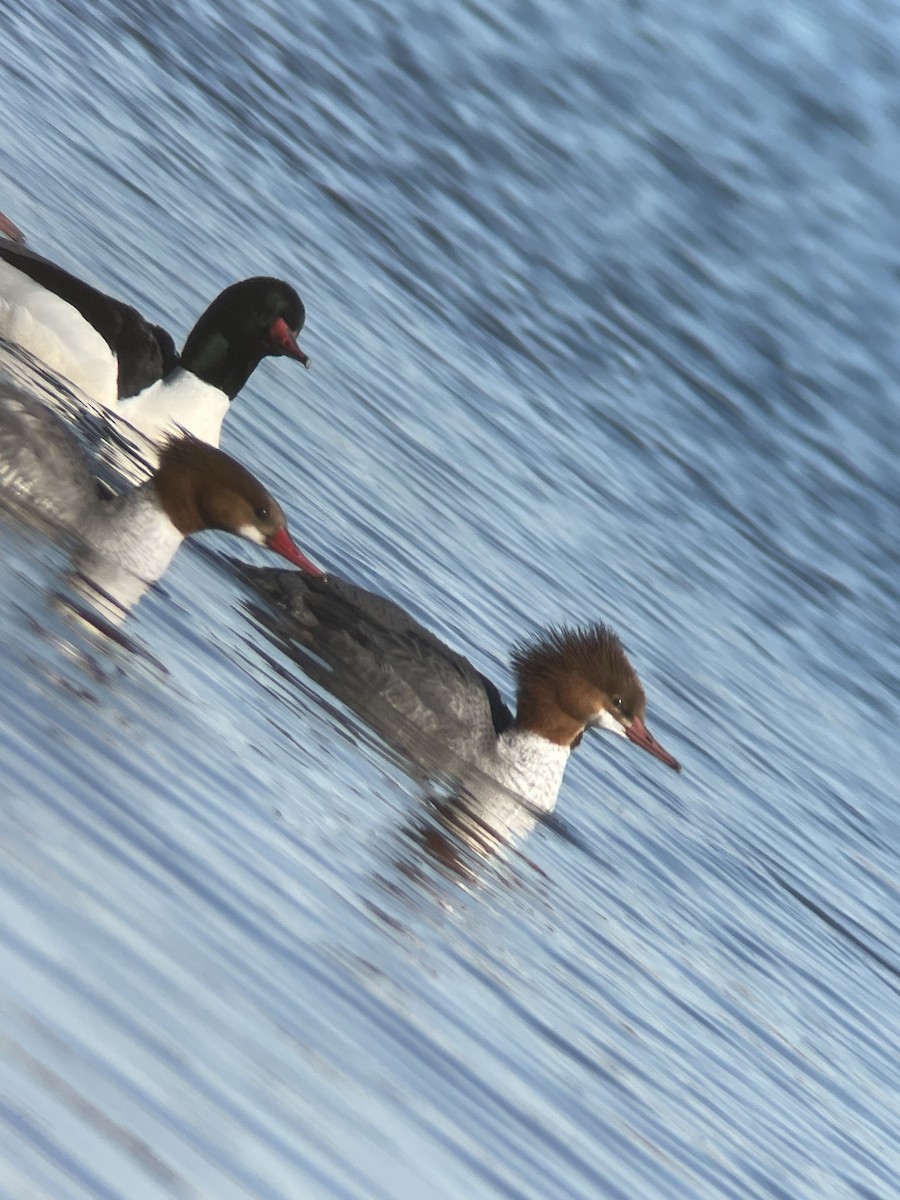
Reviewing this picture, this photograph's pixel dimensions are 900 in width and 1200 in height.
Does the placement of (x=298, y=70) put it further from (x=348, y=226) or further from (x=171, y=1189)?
(x=171, y=1189)

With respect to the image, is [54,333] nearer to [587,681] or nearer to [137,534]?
[137,534]

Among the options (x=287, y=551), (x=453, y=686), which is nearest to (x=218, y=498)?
(x=287, y=551)

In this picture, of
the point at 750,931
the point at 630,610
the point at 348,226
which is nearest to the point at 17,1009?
the point at 750,931

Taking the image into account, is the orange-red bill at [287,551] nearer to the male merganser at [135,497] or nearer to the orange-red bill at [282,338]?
the male merganser at [135,497]

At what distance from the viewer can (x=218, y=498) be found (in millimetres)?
8062

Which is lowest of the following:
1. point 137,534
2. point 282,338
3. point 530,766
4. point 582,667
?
point 137,534

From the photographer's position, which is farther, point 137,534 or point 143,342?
point 143,342

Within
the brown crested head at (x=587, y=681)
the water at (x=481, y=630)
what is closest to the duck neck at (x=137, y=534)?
the water at (x=481, y=630)

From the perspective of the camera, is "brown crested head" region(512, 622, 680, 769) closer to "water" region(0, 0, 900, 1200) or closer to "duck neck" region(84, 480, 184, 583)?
"water" region(0, 0, 900, 1200)

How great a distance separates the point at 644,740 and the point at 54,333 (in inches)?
108

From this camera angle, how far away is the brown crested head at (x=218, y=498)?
7.92 metres

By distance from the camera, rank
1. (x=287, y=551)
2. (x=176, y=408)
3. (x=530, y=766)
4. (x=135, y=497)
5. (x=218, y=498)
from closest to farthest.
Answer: (x=135, y=497) → (x=218, y=498) → (x=287, y=551) → (x=530, y=766) → (x=176, y=408)

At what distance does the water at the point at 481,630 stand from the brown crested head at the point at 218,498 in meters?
0.22

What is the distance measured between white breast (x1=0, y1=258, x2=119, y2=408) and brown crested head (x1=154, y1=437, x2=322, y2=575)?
0.81 meters
